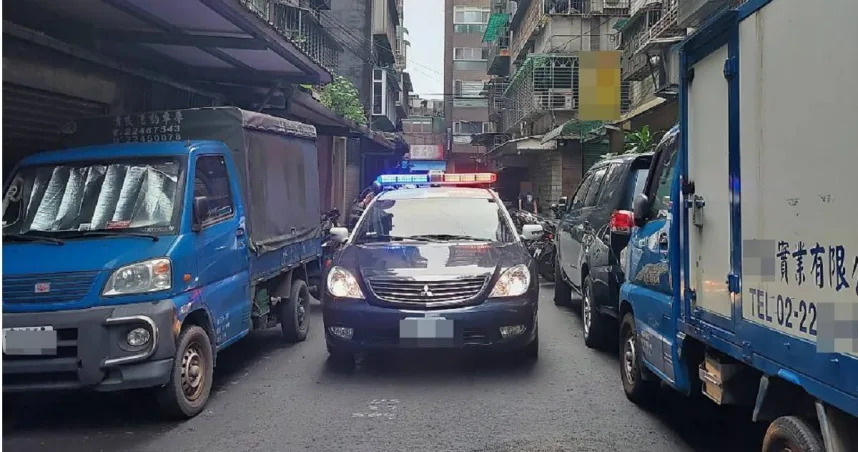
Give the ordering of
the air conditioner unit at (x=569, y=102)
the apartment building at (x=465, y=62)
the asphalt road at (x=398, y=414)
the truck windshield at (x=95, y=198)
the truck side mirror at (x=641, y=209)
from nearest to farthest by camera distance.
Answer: the asphalt road at (x=398, y=414), the truck side mirror at (x=641, y=209), the truck windshield at (x=95, y=198), the air conditioner unit at (x=569, y=102), the apartment building at (x=465, y=62)

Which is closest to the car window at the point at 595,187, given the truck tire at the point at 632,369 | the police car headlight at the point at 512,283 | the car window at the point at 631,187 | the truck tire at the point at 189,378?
the car window at the point at 631,187

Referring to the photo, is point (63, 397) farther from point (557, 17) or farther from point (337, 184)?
point (557, 17)

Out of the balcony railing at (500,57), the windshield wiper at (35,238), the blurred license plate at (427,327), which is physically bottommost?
the blurred license plate at (427,327)

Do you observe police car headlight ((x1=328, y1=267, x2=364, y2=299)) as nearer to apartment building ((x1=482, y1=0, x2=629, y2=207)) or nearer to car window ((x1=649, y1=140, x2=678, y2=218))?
car window ((x1=649, y1=140, x2=678, y2=218))

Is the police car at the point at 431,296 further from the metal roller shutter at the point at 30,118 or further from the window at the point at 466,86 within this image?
the window at the point at 466,86

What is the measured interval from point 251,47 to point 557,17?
19.2 meters

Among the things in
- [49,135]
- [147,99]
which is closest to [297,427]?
[49,135]

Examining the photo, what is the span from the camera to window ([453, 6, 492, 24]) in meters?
62.7

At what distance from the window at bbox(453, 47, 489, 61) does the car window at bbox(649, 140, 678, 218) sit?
5859 cm

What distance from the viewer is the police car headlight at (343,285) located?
6.25 metres

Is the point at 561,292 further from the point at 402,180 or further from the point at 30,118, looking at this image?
the point at 30,118

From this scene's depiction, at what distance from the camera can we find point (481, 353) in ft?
23.2

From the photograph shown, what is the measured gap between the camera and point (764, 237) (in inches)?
125

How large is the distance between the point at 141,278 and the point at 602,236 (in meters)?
4.48
